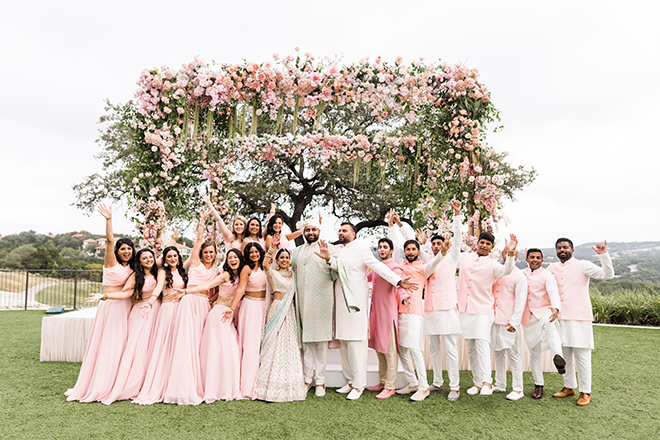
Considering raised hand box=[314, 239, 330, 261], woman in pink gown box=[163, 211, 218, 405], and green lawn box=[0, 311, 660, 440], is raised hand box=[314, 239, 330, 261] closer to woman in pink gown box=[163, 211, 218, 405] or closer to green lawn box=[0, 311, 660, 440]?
woman in pink gown box=[163, 211, 218, 405]

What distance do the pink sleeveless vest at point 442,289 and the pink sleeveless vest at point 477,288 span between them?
0.38 ft

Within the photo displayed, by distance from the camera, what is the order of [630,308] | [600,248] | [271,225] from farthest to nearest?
[630,308] < [271,225] < [600,248]

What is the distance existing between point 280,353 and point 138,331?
1.61 meters

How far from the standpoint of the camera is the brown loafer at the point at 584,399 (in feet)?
15.5

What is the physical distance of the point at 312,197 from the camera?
Answer: 51.8 ft

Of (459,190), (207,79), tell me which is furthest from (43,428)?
(459,190)

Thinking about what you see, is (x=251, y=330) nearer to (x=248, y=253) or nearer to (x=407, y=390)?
(x=248, y=253)

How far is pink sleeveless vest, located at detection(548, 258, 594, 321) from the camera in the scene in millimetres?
4836

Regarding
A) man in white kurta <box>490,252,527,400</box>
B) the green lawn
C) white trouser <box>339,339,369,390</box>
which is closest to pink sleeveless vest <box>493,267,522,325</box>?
man in white kurta <box>490,252,527,400</box>

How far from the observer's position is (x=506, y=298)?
195 inches

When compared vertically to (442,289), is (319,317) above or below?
below

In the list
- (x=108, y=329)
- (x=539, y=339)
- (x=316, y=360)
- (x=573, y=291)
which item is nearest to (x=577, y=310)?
(x=573, y=291)

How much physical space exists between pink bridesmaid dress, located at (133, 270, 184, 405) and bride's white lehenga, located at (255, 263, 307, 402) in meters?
1.01

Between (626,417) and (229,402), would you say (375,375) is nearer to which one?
(229,402)
